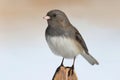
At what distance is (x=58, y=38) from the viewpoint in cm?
125

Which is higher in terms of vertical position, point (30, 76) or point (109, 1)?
point (109, 1)

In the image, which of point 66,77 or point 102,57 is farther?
point 102,57

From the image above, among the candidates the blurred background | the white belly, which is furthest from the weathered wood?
the blurred background

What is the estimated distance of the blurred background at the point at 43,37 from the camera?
5.43ft

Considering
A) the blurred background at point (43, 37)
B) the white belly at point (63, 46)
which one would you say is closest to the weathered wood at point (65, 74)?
the white belly at point (63, 46)

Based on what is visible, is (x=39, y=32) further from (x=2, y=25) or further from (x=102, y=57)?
(x=102, y=57)

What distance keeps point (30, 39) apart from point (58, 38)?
458mm

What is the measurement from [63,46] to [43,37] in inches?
17.0

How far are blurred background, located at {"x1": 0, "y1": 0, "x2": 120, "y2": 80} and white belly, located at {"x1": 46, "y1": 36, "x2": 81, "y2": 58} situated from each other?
37 cm

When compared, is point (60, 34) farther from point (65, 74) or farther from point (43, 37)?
point (43, 37)

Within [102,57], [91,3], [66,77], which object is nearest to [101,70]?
[102,57]

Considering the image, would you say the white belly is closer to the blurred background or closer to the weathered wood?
the weathered wood

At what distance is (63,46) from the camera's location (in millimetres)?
1253

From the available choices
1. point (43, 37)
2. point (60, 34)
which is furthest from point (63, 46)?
point (43, 37)
